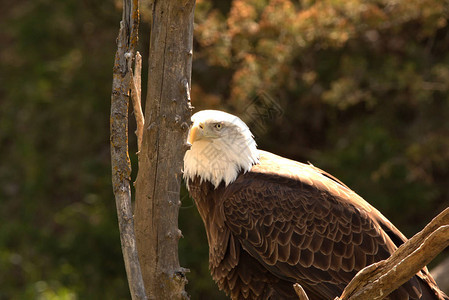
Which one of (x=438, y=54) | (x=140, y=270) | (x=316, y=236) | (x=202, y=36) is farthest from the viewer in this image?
(x=438, y=54)

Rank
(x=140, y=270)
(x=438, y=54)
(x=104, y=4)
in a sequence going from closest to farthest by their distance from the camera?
(x=140, y=270), (x=438, y=54), (x=104, y=4)

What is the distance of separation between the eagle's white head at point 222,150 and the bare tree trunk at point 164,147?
851 millimetres

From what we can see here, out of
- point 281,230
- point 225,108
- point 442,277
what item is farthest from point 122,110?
point 442,277

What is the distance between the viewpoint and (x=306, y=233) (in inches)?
145

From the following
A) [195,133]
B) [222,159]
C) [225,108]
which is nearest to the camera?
[195,133]

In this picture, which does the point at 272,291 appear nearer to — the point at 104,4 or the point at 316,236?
the point at 316,236

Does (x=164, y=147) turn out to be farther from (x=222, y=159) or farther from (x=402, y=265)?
(x=402, y=265)

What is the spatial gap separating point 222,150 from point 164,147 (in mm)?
987

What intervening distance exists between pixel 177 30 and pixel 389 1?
3255 mm

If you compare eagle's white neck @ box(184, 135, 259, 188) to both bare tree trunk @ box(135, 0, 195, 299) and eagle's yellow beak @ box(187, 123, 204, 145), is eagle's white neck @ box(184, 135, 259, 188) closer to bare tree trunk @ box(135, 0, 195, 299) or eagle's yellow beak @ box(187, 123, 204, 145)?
eagle's yellow beak @ box(187, 123, 204, 145)

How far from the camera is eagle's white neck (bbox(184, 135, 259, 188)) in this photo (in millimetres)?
3820

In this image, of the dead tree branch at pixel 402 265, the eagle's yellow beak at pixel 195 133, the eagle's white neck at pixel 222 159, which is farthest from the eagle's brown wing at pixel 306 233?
the dead tree branch at pixel 402 265

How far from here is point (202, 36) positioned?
548cm

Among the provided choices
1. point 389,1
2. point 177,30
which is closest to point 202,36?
point 389,1
